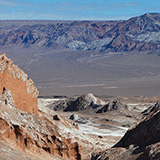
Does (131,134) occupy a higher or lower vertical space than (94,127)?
higher

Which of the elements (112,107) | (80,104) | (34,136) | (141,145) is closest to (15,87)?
(34,136)

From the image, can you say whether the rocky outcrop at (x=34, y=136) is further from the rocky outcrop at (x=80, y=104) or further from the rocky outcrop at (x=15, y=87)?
the rocky outcrop at (x=80, y=104)

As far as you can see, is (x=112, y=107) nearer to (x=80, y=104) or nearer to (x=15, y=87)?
(x=80, y=104)

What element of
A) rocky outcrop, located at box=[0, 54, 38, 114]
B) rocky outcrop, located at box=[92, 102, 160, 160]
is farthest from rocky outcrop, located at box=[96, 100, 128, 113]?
rocky outcrop, located at box=[92, 102, 160, 160]

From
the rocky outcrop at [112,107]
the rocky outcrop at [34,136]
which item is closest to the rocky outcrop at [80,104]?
the rocky outcrop at [112,107]

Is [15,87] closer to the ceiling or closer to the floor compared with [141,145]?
closer to the ceiling

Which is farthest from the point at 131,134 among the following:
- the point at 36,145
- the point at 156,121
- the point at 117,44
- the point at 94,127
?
the point at 117,44

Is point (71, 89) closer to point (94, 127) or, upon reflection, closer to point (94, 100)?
point (94, 100)
